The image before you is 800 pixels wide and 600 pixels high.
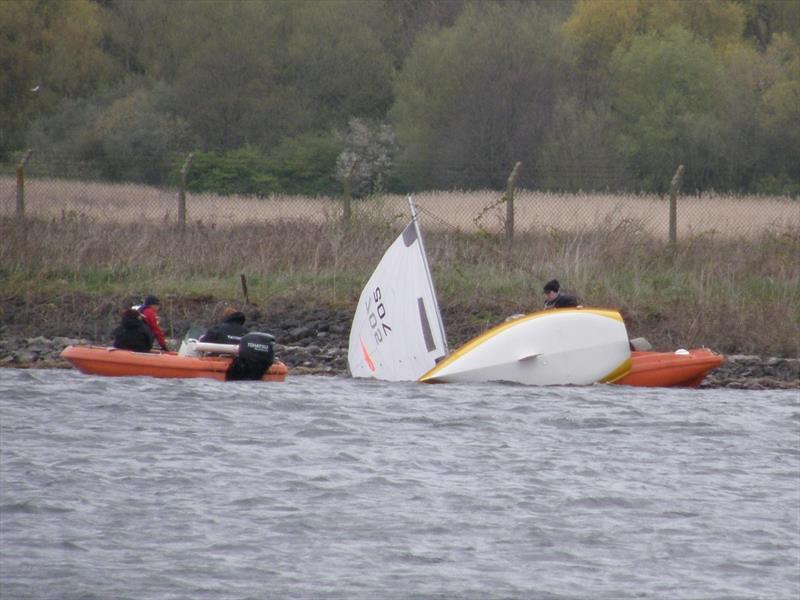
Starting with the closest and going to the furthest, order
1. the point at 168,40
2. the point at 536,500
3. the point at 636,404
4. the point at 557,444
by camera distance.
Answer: the point at 536,500 → the point at 557,444 → the point at 636,404 → the point at 168,40

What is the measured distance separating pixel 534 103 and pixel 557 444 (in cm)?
2823

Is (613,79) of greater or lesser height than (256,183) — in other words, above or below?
above

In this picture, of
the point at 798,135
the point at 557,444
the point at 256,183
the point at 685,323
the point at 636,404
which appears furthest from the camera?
the point at 798,135

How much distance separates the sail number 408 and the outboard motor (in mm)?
1285

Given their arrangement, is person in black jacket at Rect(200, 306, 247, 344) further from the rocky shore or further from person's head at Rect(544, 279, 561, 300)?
person's head at Rect(544, 279, 561, 300)

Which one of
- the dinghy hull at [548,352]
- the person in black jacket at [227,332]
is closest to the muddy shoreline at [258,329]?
the person in black jacket at [227,332]

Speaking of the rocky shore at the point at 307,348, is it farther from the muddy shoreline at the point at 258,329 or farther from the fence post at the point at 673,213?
the fence post at the point at 673,213

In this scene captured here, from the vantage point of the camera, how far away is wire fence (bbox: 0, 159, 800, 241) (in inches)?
931

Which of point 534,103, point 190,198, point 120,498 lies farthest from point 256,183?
point 120,498

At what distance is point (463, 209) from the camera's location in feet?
82.0

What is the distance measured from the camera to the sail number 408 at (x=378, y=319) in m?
17.3

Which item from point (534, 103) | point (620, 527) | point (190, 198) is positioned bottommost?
point (620, 527)

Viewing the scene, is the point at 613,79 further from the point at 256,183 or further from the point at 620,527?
the point at 620,527

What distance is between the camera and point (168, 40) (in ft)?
152
